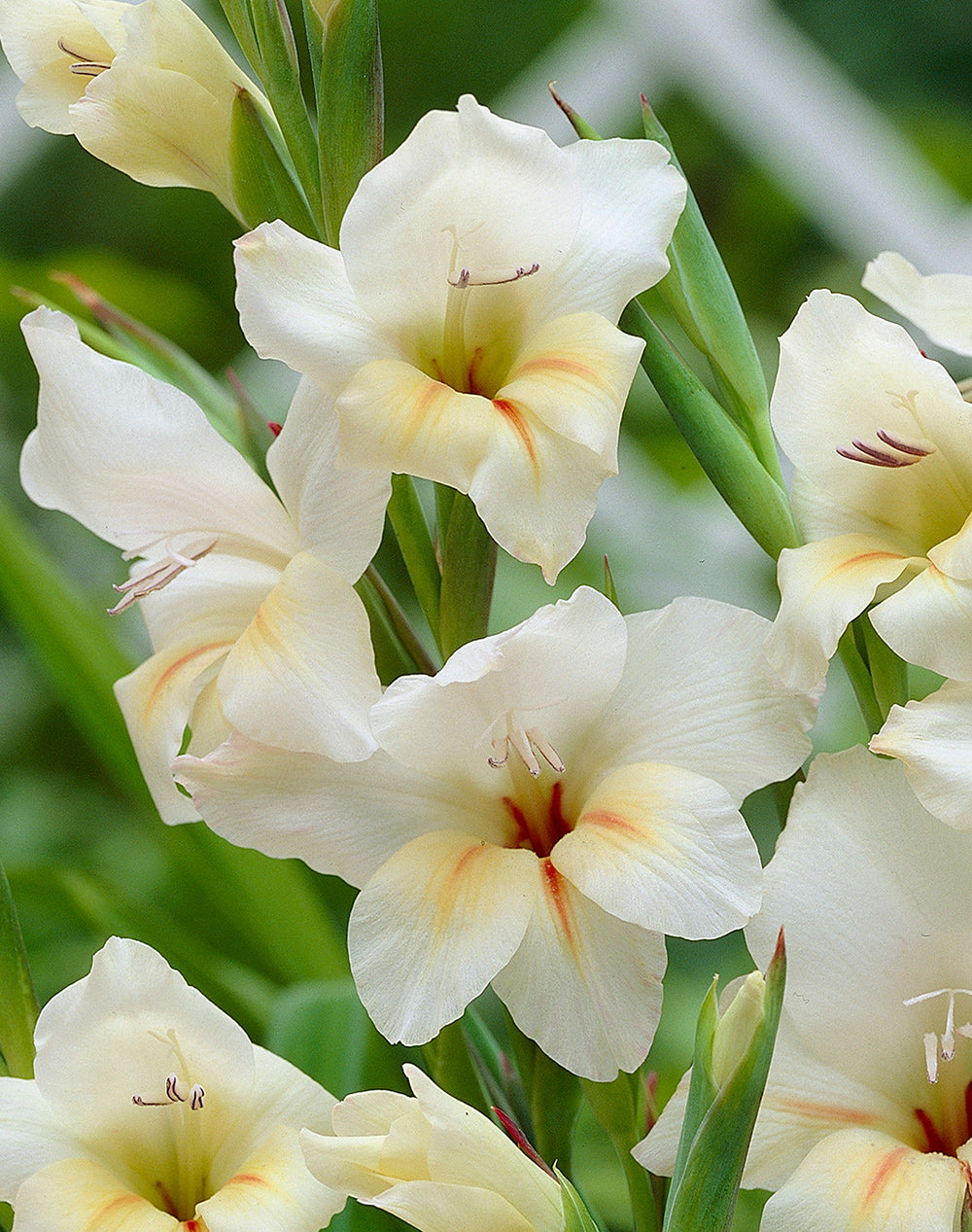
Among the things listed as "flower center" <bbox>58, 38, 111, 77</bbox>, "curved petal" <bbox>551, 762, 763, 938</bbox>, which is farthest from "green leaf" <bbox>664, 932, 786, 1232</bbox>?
"flower center" <bbox>58, 38, 111, 77</bbox>

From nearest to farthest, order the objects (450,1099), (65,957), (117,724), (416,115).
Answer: (450,1099), (117,724), (65,957), (416,115)

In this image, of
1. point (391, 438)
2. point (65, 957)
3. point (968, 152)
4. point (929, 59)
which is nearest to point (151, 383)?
point (391, 438)

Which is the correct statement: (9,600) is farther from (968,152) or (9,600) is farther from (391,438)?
(968,152)

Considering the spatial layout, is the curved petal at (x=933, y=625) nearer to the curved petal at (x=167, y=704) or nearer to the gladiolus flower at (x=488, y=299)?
the gladiolus flower at (x=488, y=299)

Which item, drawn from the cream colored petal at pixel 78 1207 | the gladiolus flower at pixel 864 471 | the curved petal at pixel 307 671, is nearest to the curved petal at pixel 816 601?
the gladiolus flower at pixel 864 471

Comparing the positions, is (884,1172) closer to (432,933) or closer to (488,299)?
(432,933)

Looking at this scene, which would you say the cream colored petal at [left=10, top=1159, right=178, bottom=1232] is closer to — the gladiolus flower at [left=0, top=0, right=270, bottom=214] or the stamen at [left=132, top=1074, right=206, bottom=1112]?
the stamen at [left=132, top=1074, right=206, bottom=1112]

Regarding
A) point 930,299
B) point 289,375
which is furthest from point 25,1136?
point 289,375
